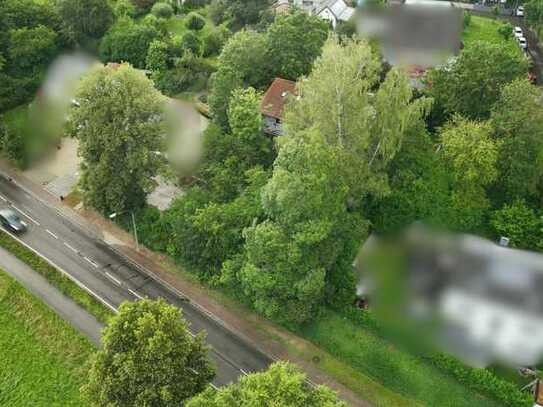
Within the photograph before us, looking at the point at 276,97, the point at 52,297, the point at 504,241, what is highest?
the point at 276,97

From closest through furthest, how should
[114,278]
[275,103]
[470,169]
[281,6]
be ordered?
[114,278] → [470,169] → [275,103] → [281,6]

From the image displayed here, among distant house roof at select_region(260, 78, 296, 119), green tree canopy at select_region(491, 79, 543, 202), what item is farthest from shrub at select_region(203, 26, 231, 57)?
green tree canopy at select_region(491, 79, 543, 202)

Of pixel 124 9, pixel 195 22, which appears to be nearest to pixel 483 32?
pixel 195 22

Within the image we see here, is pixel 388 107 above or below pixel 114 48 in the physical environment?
above

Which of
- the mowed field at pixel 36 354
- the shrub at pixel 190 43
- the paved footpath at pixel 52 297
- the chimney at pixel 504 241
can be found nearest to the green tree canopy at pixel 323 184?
the chimney at pixel 504 241

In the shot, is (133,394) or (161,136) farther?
(161,136)

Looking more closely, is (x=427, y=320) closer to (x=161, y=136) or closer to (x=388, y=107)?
(x=388, y=107)

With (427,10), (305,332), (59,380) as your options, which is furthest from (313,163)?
(427,10)

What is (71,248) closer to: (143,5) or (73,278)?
(73,278)
